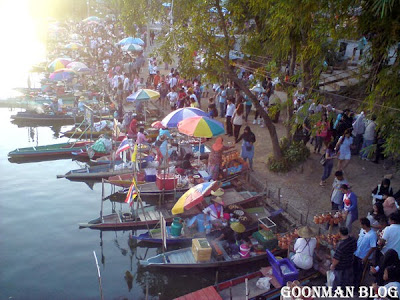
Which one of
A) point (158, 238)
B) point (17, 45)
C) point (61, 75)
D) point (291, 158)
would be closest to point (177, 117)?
point (291, 158)

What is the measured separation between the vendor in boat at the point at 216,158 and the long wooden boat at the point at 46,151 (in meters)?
7.42

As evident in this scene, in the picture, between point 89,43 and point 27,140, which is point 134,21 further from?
point 89,43

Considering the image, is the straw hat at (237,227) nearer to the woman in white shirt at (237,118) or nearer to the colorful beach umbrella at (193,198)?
the colorful beach umbrella at (193,198)

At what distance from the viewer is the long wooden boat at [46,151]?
56.3 feet

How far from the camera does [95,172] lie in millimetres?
15336

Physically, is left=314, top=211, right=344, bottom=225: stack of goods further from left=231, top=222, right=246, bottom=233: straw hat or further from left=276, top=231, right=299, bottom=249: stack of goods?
left=231, top=222, right=246, bottom=233: straw hat

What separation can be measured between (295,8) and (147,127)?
11254mm

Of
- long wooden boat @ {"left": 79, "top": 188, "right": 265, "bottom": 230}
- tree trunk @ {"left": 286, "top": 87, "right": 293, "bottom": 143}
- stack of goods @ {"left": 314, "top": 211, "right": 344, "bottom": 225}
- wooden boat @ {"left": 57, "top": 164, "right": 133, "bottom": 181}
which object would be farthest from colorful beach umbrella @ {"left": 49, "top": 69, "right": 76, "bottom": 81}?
stack of goods @ {"left": 314, "top": 211, "right": 344, "bottom": 225}

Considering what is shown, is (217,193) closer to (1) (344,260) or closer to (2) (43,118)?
(1) (344,260)

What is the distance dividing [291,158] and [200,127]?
3.90m

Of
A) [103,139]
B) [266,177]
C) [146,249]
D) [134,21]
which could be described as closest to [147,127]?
[103,139]

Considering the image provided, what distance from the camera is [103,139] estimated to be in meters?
16.5

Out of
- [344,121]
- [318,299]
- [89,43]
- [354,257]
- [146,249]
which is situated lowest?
[146,249]

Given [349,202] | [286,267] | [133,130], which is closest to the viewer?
[286,267]
